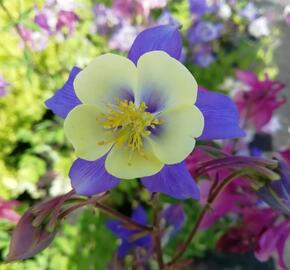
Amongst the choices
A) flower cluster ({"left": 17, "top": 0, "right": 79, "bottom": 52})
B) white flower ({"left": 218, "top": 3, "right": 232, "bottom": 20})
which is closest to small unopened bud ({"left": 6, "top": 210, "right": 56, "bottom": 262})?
flower cluster ({"left": 17, "top": 0, "right": 79, "bottom": 52})

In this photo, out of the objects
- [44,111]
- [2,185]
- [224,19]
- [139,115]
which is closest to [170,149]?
[139,115]

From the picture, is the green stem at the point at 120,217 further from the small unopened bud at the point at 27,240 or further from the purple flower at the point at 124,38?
the purple flower at the point at 124,38

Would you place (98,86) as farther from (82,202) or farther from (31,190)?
(31,190)

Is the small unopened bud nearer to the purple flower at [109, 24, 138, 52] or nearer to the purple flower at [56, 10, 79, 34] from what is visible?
the purple flower at [56, 10, 79, 34]

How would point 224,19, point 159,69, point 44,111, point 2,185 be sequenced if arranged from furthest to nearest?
1. point 224,19
2. point 44,111
3. point 2,185
4. point 159,69

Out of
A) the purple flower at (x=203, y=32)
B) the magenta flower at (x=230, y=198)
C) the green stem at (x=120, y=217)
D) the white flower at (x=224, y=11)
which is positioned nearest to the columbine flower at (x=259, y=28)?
the white flower at (x=224, y=11)

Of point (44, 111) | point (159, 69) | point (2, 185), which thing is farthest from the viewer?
point (44, 111)

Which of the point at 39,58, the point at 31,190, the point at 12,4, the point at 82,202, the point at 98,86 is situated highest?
the point at 98,86
